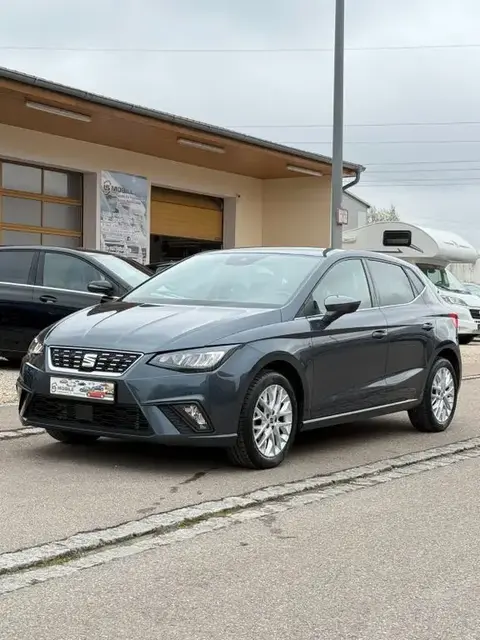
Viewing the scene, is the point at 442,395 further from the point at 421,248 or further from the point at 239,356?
the point at 421,248

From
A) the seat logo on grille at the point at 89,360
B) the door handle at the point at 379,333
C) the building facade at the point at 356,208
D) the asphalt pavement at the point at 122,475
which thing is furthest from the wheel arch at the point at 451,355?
the building facade at the point at 356,208

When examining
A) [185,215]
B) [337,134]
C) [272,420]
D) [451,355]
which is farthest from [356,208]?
[272,420]

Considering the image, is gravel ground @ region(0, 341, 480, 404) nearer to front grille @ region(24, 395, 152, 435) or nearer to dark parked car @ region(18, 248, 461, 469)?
dark parked car @ region(18, 248, 461, 469)

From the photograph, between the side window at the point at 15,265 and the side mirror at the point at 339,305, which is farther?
the side window at the point at 15,265

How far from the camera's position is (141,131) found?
779 inches

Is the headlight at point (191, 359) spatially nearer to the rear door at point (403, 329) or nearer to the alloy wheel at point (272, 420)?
the alloy wheel at point (272, 420)

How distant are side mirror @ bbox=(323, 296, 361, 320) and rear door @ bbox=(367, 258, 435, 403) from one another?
0.93 m

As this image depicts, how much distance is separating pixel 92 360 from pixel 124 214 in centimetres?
1596

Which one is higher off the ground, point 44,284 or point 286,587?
point 44,284

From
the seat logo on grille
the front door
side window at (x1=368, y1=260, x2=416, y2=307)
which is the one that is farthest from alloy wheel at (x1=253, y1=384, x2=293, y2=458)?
side window at (x1=368, y1=260, x2=416, y2=307)

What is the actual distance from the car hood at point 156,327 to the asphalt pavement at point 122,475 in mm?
858

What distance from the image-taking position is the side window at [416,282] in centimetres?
909

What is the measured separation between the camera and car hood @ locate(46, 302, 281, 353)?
6.51m

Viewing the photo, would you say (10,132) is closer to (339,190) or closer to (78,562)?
(339,190)
